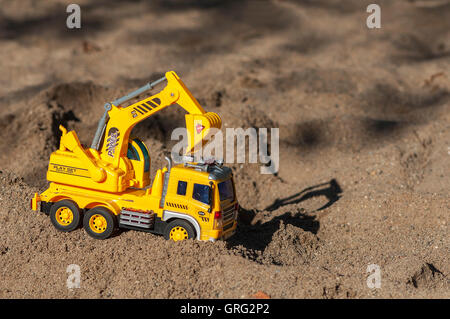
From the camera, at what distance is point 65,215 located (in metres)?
8.97

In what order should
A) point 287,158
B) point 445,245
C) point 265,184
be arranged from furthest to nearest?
point 287,158, point 265,184, point 445,245

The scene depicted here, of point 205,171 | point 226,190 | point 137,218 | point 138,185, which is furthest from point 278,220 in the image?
point 137,218

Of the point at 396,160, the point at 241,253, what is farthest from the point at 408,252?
the point at 396,160

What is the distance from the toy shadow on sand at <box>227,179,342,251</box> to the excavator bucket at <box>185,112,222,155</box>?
161 cm

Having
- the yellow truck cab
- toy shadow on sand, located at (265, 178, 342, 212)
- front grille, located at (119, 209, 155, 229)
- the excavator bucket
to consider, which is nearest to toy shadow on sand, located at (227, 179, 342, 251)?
toy shadow on sand, located at (265, 178, 342, 212)

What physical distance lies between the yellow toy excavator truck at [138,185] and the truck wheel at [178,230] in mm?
14

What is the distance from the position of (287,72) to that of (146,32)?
645 cm

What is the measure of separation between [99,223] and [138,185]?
81cm

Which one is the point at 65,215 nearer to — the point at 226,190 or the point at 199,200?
the point at 199,200

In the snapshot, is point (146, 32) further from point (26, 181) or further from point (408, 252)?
point (408, 252)

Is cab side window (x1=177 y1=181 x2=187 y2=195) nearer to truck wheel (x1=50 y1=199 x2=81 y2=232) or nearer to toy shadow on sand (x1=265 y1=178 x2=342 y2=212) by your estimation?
truck wheel (x1=50 y1=199 x2=81 y2=232)

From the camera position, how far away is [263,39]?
73.2ft

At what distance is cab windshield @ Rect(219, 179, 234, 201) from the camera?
859cm

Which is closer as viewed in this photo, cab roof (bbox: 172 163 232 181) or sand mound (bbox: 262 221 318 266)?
cab roof (bbox: 172 163 232 181)
